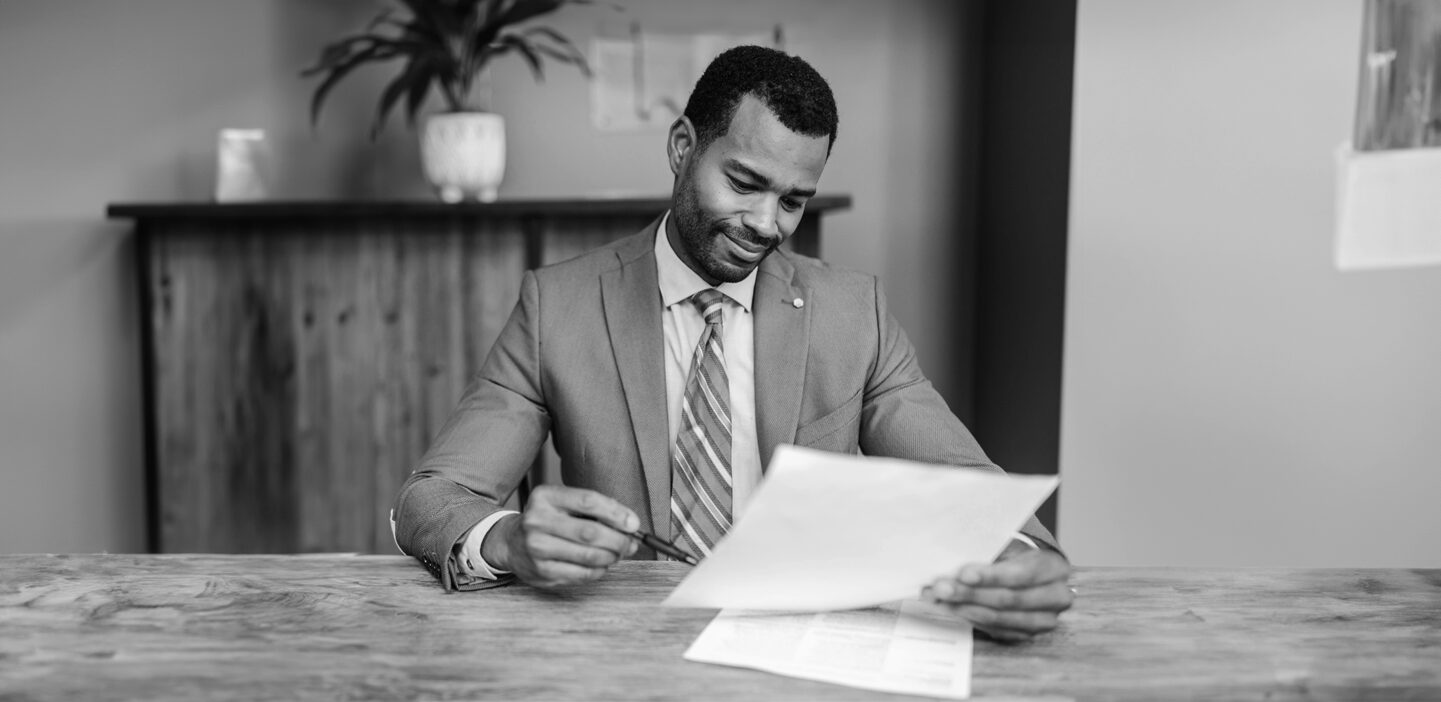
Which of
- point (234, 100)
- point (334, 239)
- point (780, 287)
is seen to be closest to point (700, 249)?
point (780, 287)

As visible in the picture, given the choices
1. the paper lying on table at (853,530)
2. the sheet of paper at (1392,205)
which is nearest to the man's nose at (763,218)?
the paper lying on table at (853,530)

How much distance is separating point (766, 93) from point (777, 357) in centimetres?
40

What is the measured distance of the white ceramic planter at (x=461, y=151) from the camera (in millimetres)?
2799

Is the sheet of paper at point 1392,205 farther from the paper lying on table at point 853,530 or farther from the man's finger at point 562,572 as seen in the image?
the man's finger at point 562,572

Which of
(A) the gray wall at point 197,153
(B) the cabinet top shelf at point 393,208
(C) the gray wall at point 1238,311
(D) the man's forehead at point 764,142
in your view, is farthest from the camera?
(A) the gray wall at point 197,153

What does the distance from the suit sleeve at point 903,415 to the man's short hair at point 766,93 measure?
0.35 m

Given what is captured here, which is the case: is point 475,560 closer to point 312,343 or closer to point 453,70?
point 312,343

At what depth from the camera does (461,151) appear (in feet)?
9.20

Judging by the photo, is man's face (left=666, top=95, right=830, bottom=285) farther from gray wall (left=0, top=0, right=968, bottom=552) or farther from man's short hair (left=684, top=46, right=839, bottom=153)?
gray wall (left=0, top=0, right=968, bottom=552)

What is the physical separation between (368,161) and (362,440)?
0.88m

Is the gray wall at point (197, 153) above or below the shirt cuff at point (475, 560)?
above

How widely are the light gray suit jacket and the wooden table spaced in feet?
0.94

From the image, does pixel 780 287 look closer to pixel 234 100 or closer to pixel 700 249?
pixel 700 249

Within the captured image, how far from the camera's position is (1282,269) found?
2496 mm
